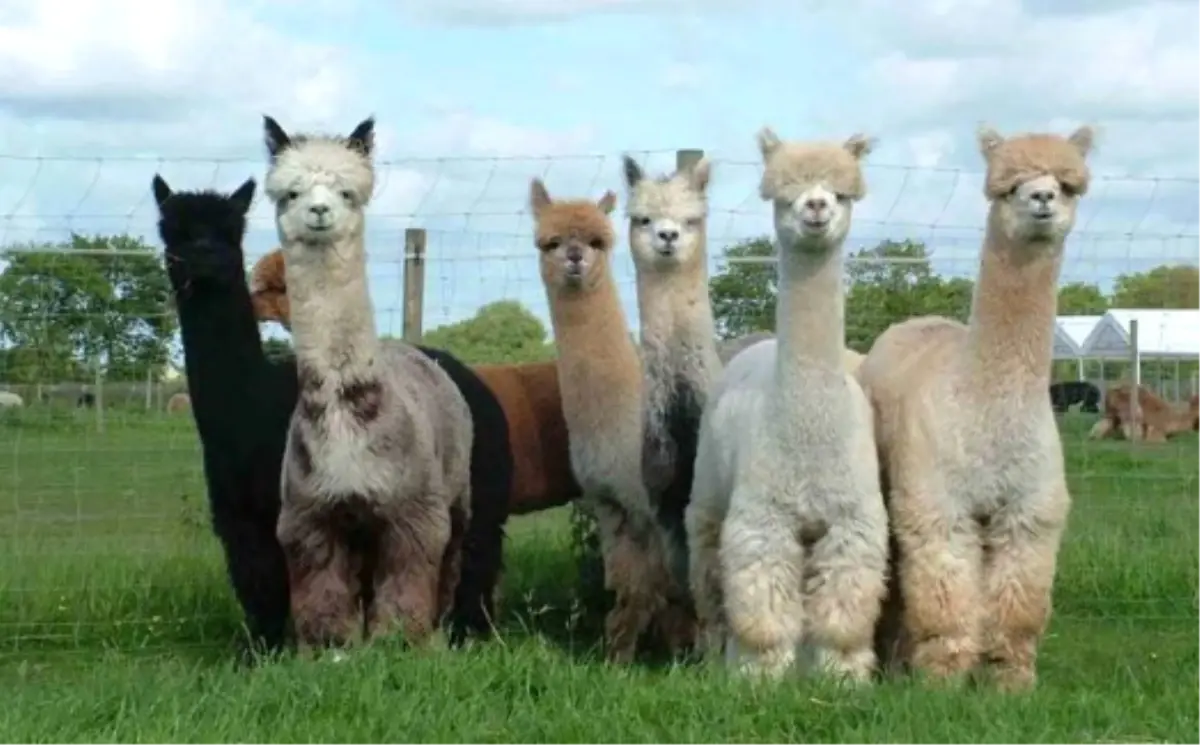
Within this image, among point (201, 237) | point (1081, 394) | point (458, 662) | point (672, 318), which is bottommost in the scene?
point (458, 662)

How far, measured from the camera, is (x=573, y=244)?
8.20m

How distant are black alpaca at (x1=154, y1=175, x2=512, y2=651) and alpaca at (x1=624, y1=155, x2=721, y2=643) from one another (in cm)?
114

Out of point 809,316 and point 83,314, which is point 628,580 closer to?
point 809,316

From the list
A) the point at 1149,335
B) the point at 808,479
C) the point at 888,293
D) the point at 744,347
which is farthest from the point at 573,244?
the point at 1149,335

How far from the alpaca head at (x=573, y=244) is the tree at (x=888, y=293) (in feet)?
8.04

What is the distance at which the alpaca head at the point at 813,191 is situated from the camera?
652cm

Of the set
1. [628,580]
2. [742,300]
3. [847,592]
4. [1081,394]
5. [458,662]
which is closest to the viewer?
[458,662]

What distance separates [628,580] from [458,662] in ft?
6.97

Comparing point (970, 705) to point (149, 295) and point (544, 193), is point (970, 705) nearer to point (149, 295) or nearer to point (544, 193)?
point (544, 193)

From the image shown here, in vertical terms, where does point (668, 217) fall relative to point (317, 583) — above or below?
above

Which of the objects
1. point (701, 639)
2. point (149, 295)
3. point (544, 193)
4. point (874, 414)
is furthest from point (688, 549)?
point (149, 295)

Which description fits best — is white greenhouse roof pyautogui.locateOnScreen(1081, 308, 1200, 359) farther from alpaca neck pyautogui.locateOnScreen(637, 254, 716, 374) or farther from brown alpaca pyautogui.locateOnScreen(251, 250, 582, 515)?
alpaca neck pyautogui.locateOnScreen(637, 254, 716, 374)

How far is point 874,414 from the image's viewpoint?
728 centimetres

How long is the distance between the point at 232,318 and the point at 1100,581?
4643 mm
